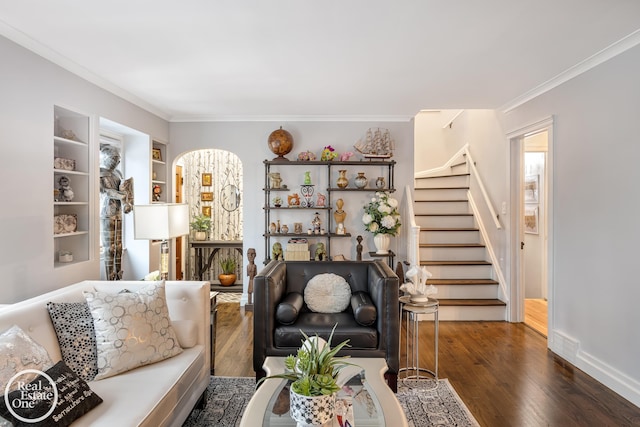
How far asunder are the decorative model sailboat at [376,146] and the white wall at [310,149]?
157 mm

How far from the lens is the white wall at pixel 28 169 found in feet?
8.69

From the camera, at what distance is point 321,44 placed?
287 cm

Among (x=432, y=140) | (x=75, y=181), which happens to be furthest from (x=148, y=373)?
(x=432, y=140)

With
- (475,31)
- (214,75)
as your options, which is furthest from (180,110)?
(475,31)

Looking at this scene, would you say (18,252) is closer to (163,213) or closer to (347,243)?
(163,213)

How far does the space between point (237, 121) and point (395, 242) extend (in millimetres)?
2687

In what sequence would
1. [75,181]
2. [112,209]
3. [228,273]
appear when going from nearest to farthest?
[75,181], [112,209], [228,273]

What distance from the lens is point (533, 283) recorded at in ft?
19.1

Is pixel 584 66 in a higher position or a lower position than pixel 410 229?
higher

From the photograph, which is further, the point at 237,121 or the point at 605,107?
the point at 237,121

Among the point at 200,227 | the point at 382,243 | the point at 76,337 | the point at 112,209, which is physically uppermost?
the point at 112,209

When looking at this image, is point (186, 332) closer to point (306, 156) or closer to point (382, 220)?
point (382, 220)

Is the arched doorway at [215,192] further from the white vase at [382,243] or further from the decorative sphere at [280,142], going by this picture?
the white vase at [382,243]

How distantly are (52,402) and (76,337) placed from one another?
0.56 metres
